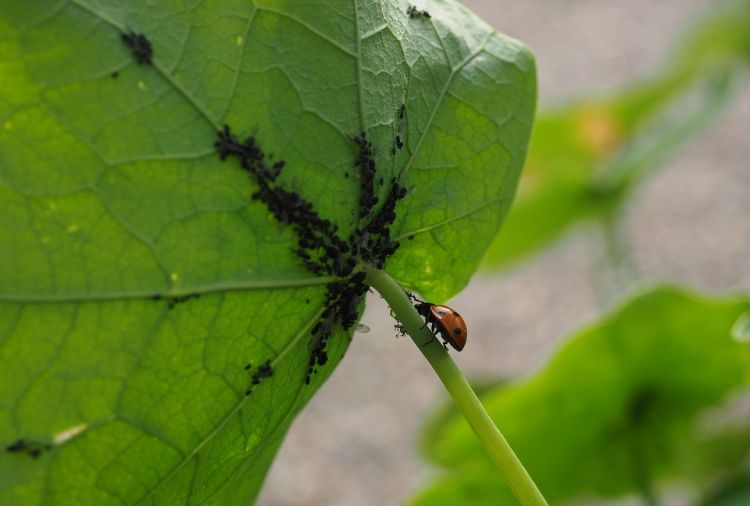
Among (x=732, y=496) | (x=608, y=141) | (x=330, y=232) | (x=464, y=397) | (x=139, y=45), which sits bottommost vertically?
(x=732, y=496)

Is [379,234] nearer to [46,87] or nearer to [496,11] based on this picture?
[46,87]

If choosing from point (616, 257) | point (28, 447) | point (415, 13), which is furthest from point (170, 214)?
point (616, 257)

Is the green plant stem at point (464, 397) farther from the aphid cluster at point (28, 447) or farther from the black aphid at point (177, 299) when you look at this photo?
the aphid cluster at point (28, 447)

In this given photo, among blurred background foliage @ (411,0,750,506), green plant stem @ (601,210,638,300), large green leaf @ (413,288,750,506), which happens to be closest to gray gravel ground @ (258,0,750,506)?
green plant stem @ (601,210,638,300)

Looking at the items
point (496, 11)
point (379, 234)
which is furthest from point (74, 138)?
point (496, 11)

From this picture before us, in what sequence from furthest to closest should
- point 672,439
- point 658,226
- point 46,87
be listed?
point 658,226 < point 672,439 < point 46,87

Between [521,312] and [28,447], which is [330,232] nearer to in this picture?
[28,447]

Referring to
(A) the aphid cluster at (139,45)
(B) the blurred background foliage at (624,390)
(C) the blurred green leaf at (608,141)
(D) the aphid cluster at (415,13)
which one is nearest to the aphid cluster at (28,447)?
(A) the aphid cluster at (139,45)
